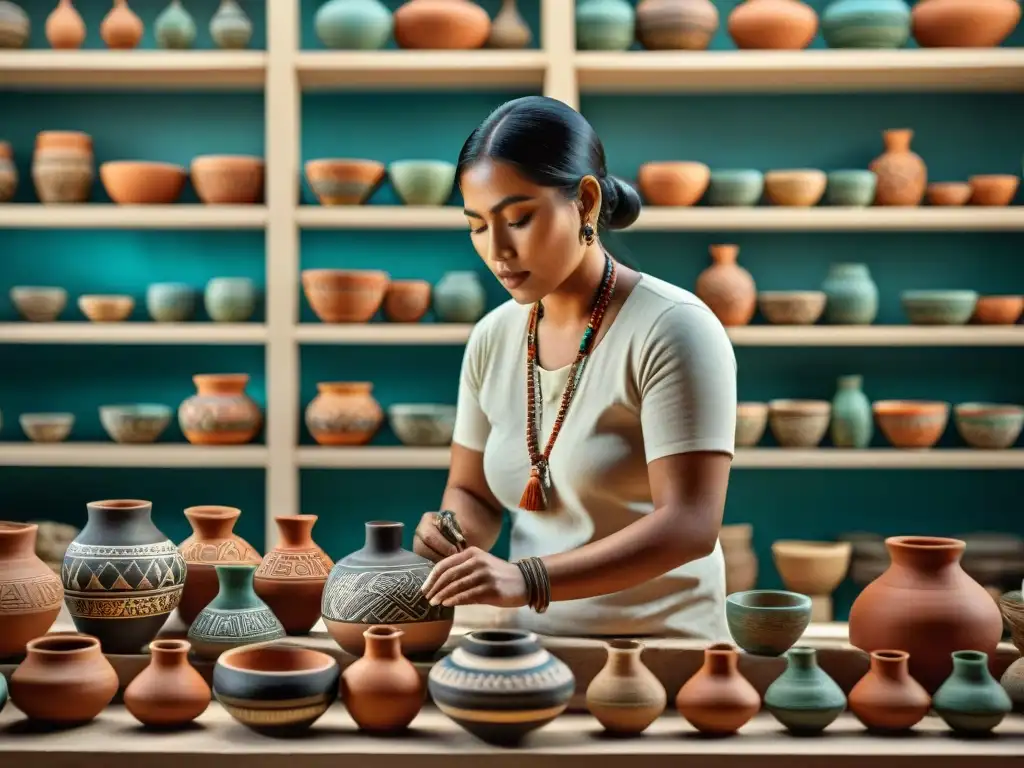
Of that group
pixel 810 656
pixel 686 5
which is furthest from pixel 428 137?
pixel 810 656

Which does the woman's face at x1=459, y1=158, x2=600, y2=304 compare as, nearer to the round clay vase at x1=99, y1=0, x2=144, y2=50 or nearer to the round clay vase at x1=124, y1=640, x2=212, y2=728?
the round clay vase at x1=124, y1=640, x2=212, y2=728

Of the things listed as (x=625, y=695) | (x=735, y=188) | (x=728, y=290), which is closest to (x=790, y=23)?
(x=735, y=188)

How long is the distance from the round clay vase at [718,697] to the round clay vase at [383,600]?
0.32 m

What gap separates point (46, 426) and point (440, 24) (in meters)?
1.90

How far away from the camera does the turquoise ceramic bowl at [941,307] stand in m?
3.81

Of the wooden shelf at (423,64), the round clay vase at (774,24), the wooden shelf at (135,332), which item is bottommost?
the wooden shelf at (135,332)

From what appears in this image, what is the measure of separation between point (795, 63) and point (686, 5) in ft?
1.32

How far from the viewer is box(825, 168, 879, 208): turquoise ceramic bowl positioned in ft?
12.4

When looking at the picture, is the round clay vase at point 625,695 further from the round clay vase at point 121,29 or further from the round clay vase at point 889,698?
the round clay vase at point 121,29

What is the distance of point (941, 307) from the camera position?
382cm

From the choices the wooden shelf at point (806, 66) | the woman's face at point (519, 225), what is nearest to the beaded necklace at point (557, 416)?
the woman's face at point (519, 225)

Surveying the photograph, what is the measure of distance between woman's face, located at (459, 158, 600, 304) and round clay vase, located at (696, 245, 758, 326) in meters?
2.33

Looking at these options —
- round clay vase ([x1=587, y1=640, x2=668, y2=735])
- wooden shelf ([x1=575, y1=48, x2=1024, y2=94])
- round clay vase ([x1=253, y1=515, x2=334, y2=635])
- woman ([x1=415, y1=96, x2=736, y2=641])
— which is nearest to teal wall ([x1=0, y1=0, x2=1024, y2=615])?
wooden shelf ([x1=575, y1=48, x2=1024, y2=94])

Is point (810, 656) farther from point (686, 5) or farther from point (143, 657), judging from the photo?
point (686, 5)
